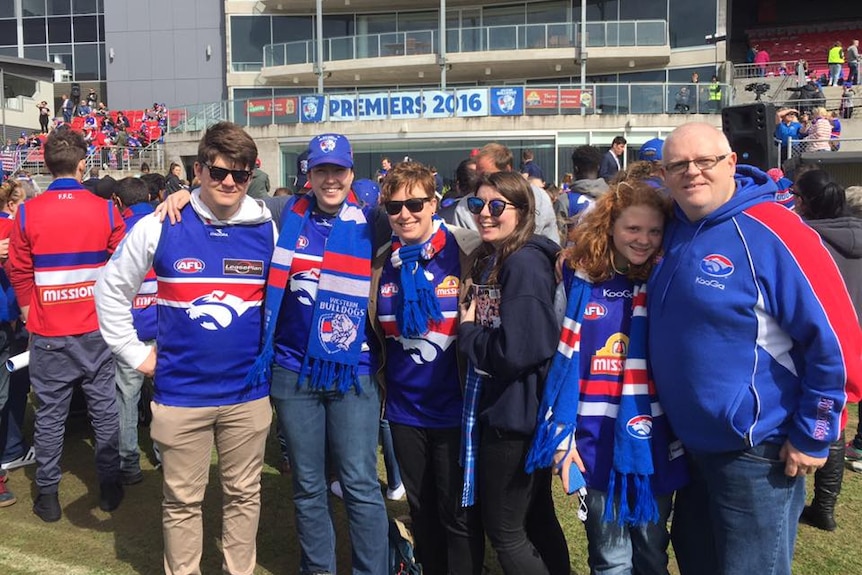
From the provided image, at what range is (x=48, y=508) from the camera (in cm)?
441

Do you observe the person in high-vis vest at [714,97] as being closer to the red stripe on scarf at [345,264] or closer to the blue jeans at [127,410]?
the blue jeans at [127,410]

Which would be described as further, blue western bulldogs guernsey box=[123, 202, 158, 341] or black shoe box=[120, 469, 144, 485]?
black shoe box=[120, 469, 144, 485]

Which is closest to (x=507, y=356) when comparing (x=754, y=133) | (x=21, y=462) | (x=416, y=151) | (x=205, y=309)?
(x=205, y=309)

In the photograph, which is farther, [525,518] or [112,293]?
[112,293]

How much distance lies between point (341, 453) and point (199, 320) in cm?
89

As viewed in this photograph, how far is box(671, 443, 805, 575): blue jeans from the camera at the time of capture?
7.73 ft

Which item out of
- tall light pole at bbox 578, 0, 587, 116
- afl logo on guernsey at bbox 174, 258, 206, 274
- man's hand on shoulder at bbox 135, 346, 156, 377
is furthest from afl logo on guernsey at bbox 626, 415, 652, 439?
tall light pole at bbox 578, 0, 587, 116

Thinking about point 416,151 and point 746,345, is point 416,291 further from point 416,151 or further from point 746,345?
point 416,151

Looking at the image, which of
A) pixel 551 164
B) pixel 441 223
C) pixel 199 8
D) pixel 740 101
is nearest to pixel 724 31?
pixel 740 101

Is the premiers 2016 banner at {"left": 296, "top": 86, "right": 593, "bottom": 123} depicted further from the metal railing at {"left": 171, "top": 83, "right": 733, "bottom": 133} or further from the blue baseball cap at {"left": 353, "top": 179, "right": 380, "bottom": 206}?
the blue baseball cap at {"left": 353, "top": 179, "right": 380, "bottom": 206}

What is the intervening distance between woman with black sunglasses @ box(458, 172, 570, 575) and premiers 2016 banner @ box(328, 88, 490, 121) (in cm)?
2143

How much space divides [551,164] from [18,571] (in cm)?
2131

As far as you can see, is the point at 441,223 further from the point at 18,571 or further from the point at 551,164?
the point at 551,164

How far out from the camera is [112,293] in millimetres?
3186
